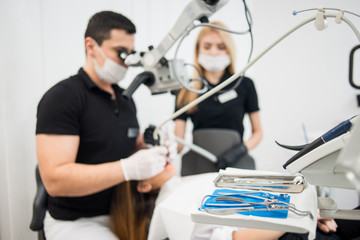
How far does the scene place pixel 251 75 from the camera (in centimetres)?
165

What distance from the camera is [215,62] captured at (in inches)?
58.4

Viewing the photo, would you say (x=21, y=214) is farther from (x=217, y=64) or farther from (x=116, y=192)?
(x=217, y=64)

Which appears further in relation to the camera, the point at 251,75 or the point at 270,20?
the point at 251,75

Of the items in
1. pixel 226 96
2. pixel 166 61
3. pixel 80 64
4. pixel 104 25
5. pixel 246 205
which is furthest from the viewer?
pixel 226 96

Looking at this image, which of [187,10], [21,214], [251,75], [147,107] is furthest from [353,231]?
[147,107]

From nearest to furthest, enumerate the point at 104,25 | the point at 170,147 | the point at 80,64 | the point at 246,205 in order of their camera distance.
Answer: the point at 246,205
the point at 104,25
the point at 170,147
the point at 80,64

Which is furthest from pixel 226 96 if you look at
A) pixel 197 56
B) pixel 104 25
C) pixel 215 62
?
pixel 104 25

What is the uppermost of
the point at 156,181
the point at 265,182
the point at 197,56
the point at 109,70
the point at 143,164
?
the point at 197,56

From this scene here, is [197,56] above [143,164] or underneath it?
above

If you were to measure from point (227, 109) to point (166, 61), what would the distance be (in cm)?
71

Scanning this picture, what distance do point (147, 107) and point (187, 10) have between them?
43.9 inches

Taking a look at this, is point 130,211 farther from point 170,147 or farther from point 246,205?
point 246,205

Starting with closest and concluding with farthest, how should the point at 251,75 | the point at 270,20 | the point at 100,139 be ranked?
the point at 270,20, the point at 100,139, the point at 251,75

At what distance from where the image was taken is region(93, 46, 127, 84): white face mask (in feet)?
3.59
